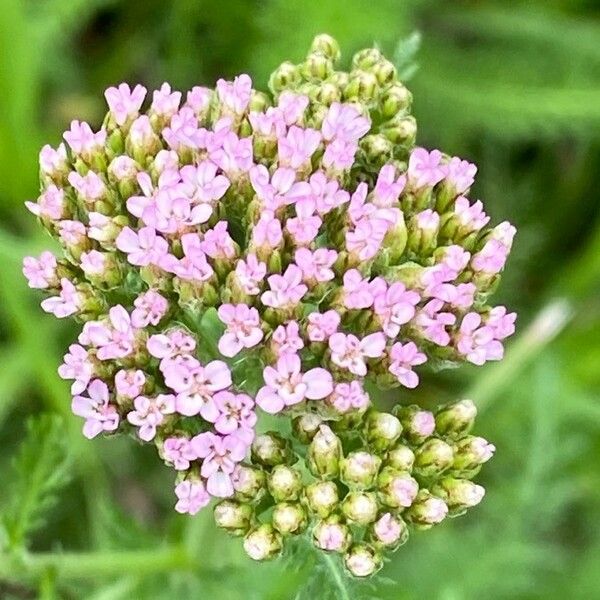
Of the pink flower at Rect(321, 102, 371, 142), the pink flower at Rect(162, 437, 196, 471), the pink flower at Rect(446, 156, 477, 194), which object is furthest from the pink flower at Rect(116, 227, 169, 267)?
the pink flower at Rect(446, 156, 477, 194)

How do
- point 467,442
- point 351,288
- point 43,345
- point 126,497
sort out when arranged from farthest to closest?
point 126,497
point 43,345
point 467,442
point 351,288

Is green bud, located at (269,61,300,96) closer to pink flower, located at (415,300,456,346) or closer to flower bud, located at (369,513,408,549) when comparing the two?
pink flower, located at (415,300,456,346)

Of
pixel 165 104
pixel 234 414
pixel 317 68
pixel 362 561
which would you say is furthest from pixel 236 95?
pixel 362 561

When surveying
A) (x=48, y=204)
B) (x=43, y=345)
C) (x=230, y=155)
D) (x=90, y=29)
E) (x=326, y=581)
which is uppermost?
(x=90, y=29)

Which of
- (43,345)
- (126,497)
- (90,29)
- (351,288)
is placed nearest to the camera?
(351,288)

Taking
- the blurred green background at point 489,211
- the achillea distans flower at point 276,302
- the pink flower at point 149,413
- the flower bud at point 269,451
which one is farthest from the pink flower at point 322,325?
the blurred green background at point 489,211

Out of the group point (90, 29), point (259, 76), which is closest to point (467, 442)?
point (259, 76)

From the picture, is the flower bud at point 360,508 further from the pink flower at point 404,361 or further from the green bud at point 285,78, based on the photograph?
the green bud at point 285,78

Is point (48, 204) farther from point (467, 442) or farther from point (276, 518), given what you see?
point (467, 442)
